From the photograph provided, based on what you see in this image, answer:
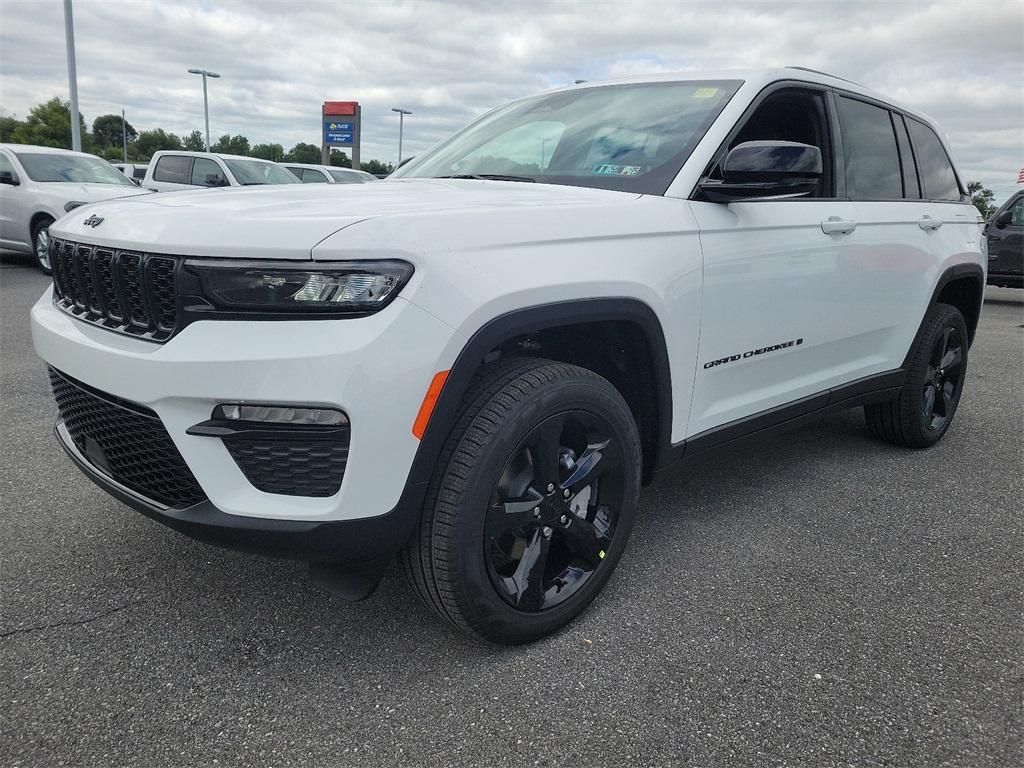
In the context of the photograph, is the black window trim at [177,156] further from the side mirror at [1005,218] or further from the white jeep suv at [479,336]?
the side mirror at [1005,218]

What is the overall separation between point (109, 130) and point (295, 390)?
101193mm

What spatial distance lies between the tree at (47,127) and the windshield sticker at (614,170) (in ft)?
226

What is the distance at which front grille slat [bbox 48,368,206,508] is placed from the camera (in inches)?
72.4

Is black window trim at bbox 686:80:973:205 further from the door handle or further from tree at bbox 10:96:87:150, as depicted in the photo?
tree at bbox 10:96:87:150

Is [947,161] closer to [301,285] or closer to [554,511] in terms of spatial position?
[554,511]

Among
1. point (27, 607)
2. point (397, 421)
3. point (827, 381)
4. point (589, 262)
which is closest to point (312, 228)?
point (397, 421)

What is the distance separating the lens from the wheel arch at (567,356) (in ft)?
6.01

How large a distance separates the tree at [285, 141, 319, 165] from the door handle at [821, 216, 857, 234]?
186ft

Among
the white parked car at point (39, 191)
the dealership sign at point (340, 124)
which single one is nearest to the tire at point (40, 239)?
the white parked car at point (39, 191)

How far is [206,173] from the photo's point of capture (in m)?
12.6

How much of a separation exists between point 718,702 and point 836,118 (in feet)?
8.11

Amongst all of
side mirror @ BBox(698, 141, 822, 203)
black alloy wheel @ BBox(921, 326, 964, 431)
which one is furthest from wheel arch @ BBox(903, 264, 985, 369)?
side mirror @ BBox(698, 141, 822, 203)

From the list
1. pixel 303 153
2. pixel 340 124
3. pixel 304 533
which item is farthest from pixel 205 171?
pixel 303 153

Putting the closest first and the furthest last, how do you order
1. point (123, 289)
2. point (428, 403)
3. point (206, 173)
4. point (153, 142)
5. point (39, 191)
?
point (428, 403), point (123, 289), point (39, 191), point (206, 173), point (153, 142)
